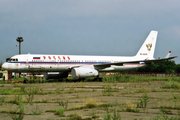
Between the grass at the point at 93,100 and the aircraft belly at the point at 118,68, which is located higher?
the aircraft belly at the point at 118,68

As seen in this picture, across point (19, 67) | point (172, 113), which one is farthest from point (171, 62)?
point (172, 113)

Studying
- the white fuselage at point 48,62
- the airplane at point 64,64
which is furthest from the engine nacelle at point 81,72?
the white fuselage at point 48,62

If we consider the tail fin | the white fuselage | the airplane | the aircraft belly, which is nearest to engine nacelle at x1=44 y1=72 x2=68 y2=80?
the airplane

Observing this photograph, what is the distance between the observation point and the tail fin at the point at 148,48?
109ft

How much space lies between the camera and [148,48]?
33438 millimetres

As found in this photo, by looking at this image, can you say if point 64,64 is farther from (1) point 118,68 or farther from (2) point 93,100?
(2) point 93,100

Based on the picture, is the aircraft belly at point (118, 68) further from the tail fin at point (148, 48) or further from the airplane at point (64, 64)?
the tail fin at point (148, 48)

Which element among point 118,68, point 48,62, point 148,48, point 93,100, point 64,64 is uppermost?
point 148,48

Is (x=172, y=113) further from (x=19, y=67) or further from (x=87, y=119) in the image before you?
(x=19, y=67)

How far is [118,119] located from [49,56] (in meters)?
20.8

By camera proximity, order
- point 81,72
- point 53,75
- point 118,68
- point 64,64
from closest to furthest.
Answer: point 81,72
point 64,64
point 53,75
point 118,68

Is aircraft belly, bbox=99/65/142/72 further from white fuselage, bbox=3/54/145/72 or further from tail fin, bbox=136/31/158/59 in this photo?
tail fin, bbox=136/31/158/59

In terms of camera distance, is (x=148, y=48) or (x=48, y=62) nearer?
(x=48, y=62)

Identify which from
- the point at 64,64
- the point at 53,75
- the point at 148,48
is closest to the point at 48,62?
the point at 64,64
